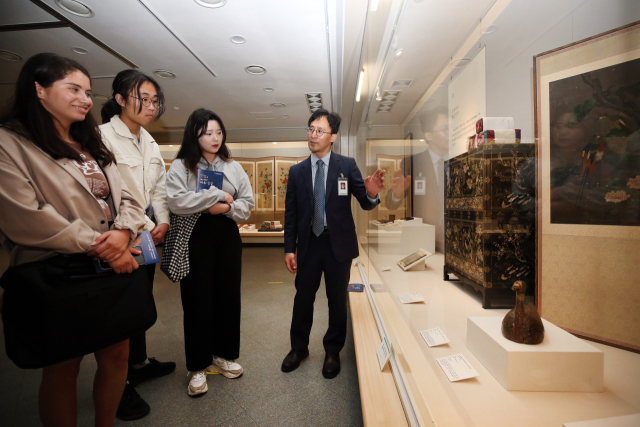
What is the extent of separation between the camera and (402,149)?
57.3 inches

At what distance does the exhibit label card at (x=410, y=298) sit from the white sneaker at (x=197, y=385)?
1199 millimetres

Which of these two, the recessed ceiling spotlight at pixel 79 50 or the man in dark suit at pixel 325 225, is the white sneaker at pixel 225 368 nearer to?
the man in dark suit at pixel 325 225

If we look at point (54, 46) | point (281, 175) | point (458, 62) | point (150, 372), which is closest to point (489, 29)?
point (458, 62)

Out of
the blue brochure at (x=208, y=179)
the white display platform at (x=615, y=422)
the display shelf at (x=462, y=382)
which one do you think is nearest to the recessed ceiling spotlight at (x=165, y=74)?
the blue brochure at (x=208, y=179)

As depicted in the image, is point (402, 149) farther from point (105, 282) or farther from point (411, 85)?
point (105, 282)

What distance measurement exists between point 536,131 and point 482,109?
0.19 meters

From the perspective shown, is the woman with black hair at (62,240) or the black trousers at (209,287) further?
the black trousers at (209,287)

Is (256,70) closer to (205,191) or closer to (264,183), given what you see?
(205,191)

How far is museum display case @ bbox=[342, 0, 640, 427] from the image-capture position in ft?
1.09

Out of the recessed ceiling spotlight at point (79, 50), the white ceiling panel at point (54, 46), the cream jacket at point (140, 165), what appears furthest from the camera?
the recessed ceiling spotlight at point (79, 50)

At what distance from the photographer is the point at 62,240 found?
38.3 inches

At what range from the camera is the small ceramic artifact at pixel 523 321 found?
48 cm

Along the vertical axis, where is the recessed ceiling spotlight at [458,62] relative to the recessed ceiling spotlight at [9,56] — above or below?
below

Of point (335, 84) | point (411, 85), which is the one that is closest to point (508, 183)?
point (411, 85)
